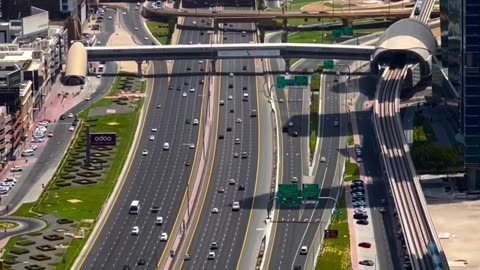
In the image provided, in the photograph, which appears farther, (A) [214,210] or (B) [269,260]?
(A) [214,210]

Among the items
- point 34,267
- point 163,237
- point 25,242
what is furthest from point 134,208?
point 34,267

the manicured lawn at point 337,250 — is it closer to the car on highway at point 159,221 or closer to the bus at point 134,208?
the car on highway at point 159,221

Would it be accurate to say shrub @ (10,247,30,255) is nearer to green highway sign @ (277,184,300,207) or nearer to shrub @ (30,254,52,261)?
shrub @ (30,254,52,261)

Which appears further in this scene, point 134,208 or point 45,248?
point 134,208

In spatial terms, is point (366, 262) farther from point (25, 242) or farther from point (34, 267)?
point (25, 242)

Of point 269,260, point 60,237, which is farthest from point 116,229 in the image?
point 269,260

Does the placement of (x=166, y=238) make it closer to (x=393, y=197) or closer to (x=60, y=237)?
(x=60, y=237)

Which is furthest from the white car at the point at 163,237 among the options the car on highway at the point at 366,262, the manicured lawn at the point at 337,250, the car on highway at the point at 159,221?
the car on highway at the point at 366,262
